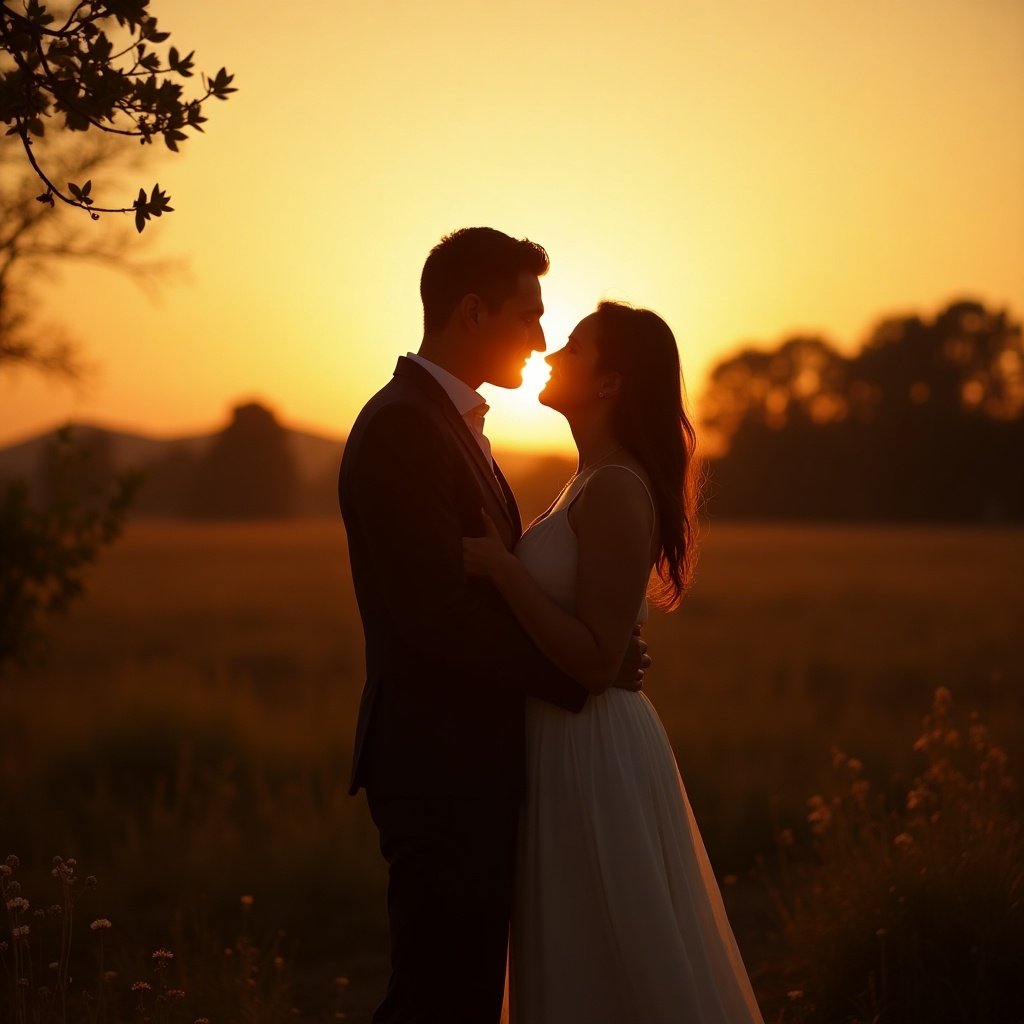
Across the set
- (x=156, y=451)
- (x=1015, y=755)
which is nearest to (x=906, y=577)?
(x=1015, y=755)

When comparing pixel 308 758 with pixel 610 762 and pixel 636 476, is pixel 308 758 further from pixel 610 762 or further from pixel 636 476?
pixel 636 476

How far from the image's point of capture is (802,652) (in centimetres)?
1898

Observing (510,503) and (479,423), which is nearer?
(479,423)

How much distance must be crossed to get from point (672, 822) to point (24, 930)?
1.87 m

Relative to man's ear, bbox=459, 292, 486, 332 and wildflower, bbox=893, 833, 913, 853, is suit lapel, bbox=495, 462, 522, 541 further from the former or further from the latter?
wildflower, bbox=893, 833, 913, 853

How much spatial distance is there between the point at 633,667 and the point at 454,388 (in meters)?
1.04

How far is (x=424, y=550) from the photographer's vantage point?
3305 millimetres

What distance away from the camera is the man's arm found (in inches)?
130

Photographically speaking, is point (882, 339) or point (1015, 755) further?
point (882, 339)

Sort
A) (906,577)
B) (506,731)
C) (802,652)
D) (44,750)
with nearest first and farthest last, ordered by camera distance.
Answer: (506,731) < (44,750) < (802,652) < (906,577)

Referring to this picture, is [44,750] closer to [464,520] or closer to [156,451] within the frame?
[464,520]

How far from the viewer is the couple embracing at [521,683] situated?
338 centimetres

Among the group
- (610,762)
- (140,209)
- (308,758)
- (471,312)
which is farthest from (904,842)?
(308,758)

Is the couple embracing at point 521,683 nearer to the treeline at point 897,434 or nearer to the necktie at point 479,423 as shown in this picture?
the necktie at point 479,423
